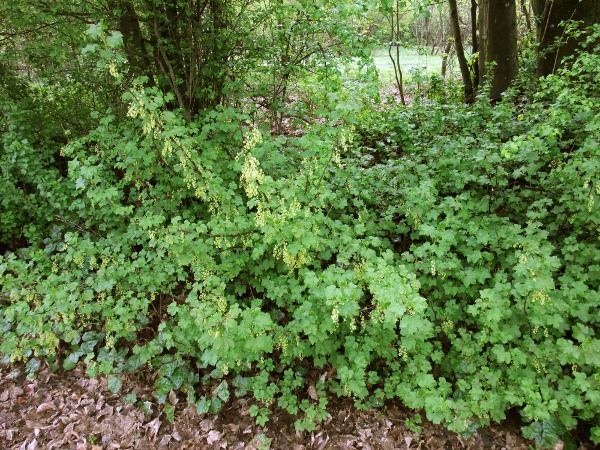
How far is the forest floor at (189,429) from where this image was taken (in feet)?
11.6

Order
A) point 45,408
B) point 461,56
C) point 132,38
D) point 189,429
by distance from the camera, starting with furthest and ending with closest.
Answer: point 461,56
point 132,38
point 45,408
point 189,429

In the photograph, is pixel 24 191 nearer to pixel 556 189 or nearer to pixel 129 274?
pixel 129 274

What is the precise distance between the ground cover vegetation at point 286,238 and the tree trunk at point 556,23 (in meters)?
1.56

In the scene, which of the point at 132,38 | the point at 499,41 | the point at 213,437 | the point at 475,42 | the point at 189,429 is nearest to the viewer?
the point at 213,437

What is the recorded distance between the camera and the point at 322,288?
3291 millimetres

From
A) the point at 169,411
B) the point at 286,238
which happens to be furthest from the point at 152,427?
the point at 286,238

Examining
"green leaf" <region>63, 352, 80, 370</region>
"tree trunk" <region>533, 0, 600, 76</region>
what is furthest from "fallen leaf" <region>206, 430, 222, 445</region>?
"tree trunk" <region>533, 0, 600, 76</region>

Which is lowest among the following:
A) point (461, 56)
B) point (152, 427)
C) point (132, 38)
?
point (152, 427)

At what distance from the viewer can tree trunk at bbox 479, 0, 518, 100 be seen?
281 inches

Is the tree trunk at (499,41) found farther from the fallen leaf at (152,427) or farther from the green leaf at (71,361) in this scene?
the green leaf at (71,361)

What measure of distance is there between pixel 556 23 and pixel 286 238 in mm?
6773

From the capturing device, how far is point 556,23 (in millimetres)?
6660

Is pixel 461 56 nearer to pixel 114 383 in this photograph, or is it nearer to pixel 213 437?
pixel 213 437

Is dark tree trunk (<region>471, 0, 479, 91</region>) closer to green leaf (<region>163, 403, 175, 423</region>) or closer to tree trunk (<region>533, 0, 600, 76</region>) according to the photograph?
tree trunk (<region>533, 0, 600, 76</region>)
